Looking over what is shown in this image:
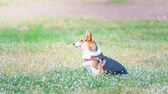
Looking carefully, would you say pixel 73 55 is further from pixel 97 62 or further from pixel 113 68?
pixel 113 68

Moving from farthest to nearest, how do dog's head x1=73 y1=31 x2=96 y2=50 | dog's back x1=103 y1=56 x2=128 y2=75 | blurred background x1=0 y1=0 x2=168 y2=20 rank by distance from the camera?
blurred background x1=0 y1=0 x2=168 y2=20
dog's head x1=73 y1=31 x2=96 y2=50
dog's back x1=103 y1=56 x2=128 y2=75

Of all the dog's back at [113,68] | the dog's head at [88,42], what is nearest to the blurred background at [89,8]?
the dog's head at [88,42]

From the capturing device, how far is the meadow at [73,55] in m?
12.0

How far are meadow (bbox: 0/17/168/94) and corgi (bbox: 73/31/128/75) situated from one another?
0.20 m

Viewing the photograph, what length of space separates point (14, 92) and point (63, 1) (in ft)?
88.8

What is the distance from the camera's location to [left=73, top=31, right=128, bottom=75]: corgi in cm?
1325

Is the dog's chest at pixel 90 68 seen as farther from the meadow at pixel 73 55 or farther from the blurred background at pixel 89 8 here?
the blurred background at pixel 89 8

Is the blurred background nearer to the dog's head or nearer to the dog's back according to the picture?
the dog's head

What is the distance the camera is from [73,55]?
1791 cm

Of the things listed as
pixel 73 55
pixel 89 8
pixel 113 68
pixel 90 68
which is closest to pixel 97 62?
pixel 90 68

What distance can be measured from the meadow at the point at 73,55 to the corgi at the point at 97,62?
0.67 feet

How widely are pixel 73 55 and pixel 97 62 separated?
452 cm

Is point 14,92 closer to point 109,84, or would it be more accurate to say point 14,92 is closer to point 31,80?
point 31,80

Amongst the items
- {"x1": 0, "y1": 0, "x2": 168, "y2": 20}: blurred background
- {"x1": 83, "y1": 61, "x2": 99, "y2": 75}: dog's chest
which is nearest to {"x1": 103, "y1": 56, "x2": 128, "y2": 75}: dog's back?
{"x1": 83, "y1": 61, "x2": 99, "y2": 75}: dog's chest
